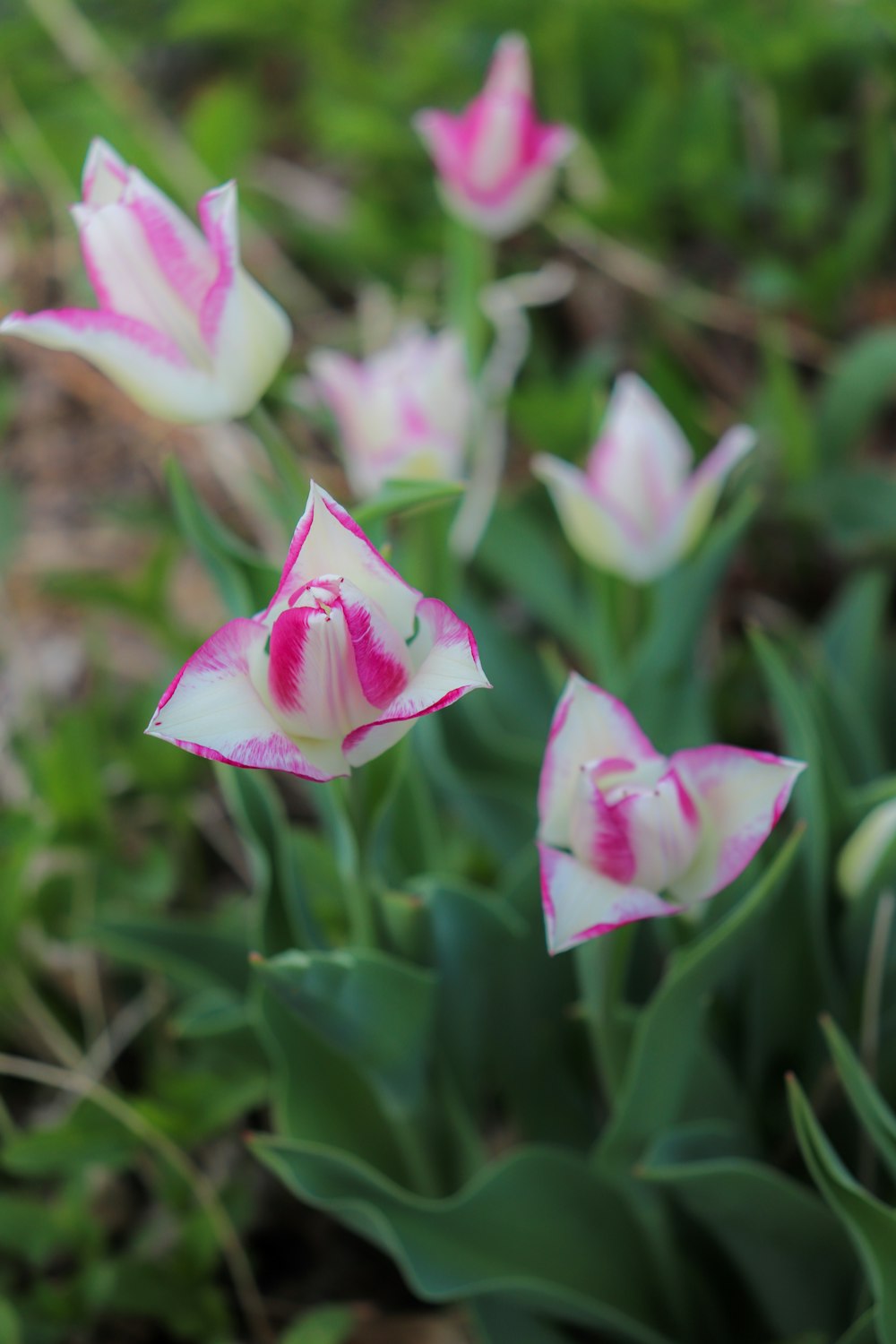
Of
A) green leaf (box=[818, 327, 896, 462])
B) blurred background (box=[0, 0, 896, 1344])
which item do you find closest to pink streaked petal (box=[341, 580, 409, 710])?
blurred background (box=[0, 0, 896, 1344])

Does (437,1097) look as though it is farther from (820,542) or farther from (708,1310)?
(820,542)

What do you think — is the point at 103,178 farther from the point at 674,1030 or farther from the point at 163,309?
the point at 674,1030

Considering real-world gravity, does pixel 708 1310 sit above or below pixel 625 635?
below

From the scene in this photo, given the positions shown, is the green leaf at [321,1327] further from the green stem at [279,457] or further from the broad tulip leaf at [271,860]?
the green stem at [279,457]

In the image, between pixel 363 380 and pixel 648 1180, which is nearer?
pixel 648 1180

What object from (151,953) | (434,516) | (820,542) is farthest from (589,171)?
(151,953)

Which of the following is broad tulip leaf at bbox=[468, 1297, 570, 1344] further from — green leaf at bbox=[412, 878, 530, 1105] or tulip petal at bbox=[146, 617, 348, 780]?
tulip petal at bbox=[146, 617, 348, 780]
